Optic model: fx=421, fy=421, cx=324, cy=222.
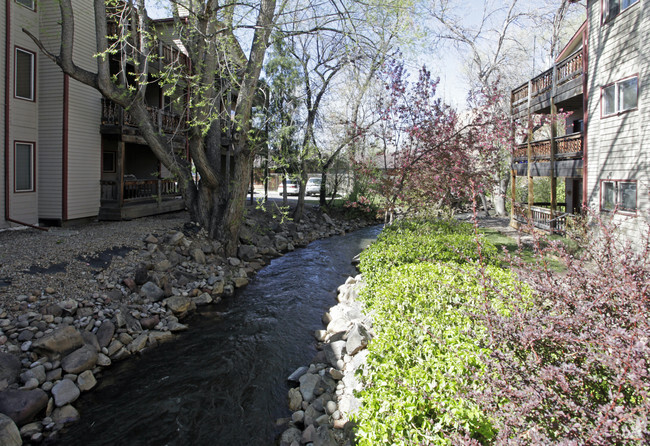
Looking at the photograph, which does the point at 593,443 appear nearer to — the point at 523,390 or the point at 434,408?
the point at 523,390

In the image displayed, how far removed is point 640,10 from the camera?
33.7ft

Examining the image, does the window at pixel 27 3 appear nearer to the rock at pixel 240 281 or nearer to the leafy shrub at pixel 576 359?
the rock at pixel 240 281

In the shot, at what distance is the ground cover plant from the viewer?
2.44 meters

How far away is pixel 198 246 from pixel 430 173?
7.22 m

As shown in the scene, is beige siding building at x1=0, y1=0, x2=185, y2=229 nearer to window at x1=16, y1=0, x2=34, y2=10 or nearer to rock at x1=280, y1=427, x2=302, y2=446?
window at x1=16, y1=0, x2=34, y2=10

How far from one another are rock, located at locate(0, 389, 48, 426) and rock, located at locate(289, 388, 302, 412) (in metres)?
3.16

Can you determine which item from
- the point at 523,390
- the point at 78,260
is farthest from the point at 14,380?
the point at 523,390

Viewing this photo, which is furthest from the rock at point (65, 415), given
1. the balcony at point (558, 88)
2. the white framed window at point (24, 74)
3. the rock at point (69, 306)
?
the balcony at point (558, 88)

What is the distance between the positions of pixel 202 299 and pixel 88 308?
2.46 meters

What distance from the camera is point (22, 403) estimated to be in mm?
5227

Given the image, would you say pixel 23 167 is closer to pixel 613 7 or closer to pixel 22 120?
pixel 22 120

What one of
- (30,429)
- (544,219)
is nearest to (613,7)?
(544,219)

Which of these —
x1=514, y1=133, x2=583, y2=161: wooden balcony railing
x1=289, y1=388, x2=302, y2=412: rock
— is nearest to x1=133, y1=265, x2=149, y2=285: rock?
x1=289, y1=388, x2=302, y2=412: rock

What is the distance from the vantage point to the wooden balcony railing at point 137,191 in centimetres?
1420
